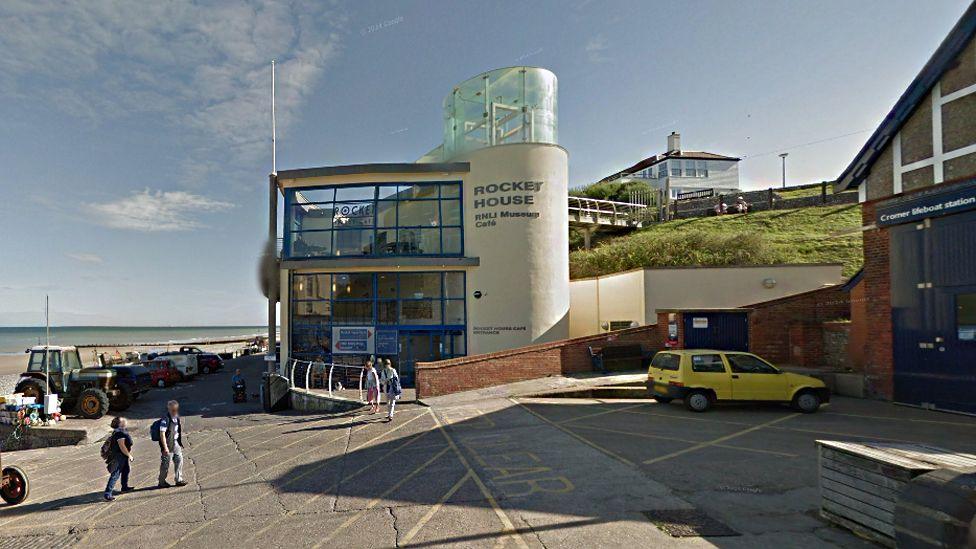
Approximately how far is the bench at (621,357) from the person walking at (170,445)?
43.4 ft

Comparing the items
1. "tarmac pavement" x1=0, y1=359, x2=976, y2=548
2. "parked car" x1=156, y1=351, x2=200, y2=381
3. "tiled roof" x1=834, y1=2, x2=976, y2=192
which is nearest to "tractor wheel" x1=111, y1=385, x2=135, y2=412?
"tarmac pavement" x1=0, y1=359, x2=976, y2=548

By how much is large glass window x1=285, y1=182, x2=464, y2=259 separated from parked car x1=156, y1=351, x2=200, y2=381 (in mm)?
12692

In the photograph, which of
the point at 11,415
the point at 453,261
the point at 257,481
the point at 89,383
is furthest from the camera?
the point at 453,261

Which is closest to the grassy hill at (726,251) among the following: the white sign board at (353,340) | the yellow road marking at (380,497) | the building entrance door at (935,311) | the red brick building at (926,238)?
the red brick building at (926,238)

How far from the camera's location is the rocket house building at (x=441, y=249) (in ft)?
66.5

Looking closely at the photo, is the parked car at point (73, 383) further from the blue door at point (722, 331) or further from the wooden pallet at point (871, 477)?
the wooden pallet at point (871, 477)

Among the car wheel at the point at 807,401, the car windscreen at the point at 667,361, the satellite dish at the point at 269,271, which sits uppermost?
the satellite dish at the point at 269,271

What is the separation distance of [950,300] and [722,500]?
358 inches

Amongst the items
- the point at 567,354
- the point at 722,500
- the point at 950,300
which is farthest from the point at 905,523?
the point at 567,354

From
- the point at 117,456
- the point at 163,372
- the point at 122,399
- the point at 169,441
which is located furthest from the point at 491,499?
the point at 163,372

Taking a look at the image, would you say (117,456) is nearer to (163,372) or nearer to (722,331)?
(722,331)

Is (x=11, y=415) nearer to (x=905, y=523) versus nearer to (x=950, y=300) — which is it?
(x=905, y=523)

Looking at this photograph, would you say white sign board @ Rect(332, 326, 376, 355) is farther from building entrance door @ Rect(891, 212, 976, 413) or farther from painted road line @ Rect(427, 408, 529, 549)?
building entrance door @ Rect(891, 212, 976, 413)

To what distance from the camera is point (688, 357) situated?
510 inches
